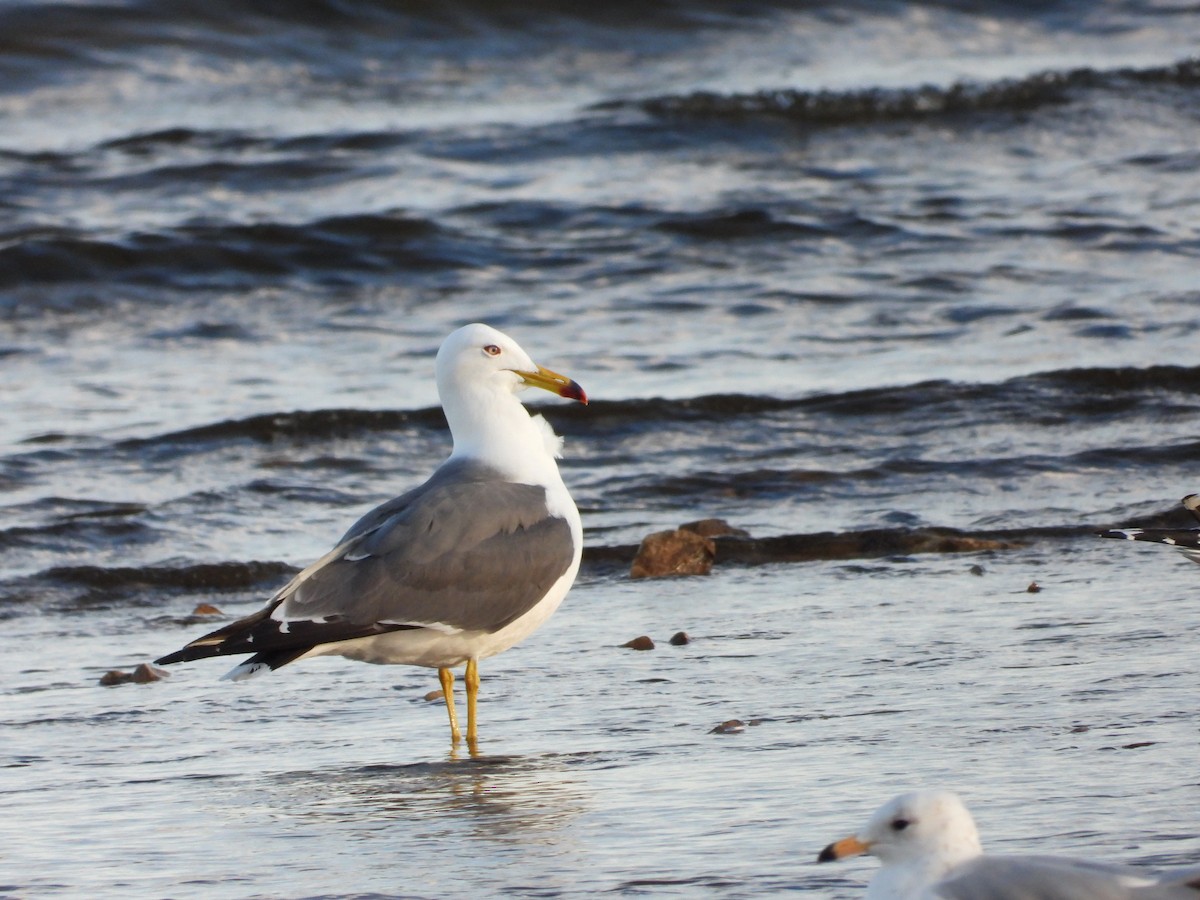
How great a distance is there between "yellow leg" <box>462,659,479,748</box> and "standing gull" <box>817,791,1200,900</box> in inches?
80.4

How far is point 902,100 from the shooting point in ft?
54.4

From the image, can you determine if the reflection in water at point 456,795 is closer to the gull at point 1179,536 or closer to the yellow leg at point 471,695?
the yellow leg at point 471,695

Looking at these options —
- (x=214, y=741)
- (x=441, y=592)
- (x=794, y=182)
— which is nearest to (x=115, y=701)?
(x=214, y=741)

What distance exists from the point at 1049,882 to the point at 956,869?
0.70ft

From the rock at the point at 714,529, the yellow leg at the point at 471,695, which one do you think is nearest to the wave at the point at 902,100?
the rock at the point at 714,529

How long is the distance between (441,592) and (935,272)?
23.7 ft

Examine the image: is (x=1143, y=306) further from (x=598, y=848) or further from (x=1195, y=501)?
(x=598, y=848)

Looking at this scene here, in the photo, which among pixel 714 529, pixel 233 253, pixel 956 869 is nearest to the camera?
pixel 956 869

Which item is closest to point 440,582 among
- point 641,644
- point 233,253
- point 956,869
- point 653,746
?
point 641,644

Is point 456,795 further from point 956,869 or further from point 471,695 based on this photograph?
point 956,869

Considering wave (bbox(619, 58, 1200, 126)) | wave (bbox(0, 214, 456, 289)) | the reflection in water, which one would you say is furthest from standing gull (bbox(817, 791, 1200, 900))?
wave (bbox(619, 58, 1200, 126))

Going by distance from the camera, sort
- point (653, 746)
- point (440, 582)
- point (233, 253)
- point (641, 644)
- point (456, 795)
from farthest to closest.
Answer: point (233, 253), point (641, 644), point (440, 582), point (653, 746), point (456, 795)

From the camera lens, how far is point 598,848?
11.9 feet

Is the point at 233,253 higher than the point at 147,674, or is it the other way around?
the point at 233,253
